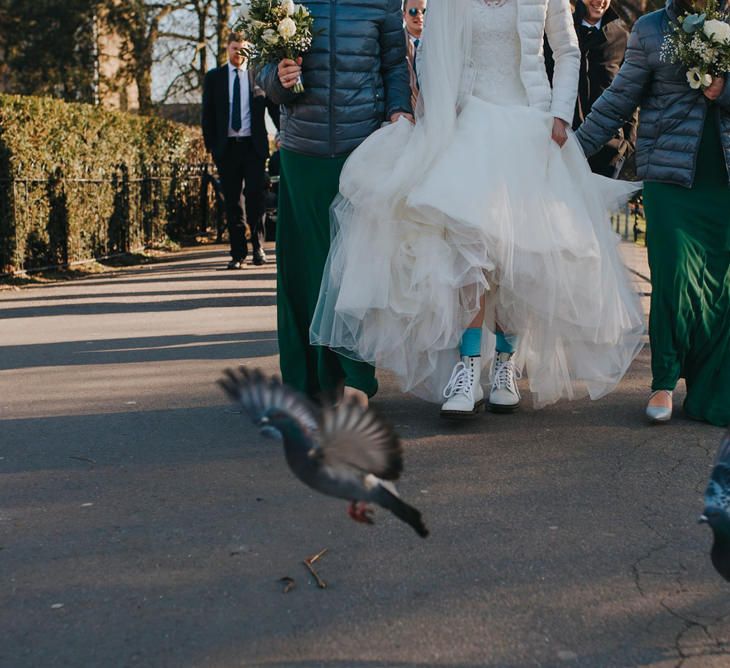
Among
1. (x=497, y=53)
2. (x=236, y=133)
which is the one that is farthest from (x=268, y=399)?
(x=236, y=133)

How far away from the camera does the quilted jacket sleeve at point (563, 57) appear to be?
604cm

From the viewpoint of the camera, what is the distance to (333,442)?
9.93 feet

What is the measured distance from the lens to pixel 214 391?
7.07 meters

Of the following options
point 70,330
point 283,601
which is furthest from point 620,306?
point 70,330

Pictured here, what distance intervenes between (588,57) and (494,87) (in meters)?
1.97

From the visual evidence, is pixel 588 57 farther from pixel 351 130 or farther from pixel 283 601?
pixel 283 601

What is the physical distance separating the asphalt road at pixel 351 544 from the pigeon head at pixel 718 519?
0.43 metres

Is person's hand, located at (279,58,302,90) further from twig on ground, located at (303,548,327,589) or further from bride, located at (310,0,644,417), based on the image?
twig on ground, located at (303,548,327,589)

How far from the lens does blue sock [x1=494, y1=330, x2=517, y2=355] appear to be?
623cm

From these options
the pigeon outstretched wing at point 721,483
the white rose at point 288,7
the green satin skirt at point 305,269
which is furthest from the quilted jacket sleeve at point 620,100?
the pigeon outstretched wing at point 721,483

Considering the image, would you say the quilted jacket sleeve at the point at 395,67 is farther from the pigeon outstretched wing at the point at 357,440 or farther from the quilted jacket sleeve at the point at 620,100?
the pigeon outstretched wing at the point at 357,440

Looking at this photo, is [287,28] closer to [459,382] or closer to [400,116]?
[400,116]

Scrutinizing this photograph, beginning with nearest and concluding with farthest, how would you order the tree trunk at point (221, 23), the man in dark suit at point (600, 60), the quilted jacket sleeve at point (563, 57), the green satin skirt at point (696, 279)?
the quilted jacket sleeve at point (563, 57) < the green satin skirt at point (696, 279) < the man in dark suit at point (600, 60) < the tree trunk at point (221, 23)

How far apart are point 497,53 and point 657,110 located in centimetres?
92
